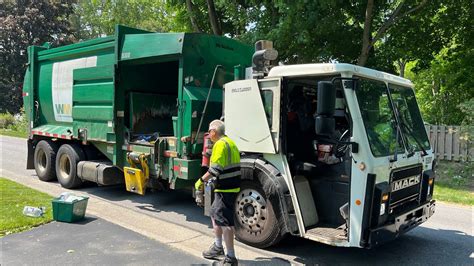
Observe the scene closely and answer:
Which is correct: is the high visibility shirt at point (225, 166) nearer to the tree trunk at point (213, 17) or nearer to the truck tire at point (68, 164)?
the truck tire at point (68, 164)

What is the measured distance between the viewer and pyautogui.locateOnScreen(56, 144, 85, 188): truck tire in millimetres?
8688

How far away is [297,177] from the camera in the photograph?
16.9 feet

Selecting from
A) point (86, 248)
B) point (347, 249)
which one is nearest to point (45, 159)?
point (86, 248)

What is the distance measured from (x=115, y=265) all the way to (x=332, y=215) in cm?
265

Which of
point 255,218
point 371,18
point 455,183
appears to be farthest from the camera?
point 371,18

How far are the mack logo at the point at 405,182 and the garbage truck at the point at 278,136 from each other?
13 mm

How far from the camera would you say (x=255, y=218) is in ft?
17.3

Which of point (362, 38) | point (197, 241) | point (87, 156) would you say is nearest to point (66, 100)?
Answer: point (87, 156)

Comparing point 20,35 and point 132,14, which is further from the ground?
point 132,14

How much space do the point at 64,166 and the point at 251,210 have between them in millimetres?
5653

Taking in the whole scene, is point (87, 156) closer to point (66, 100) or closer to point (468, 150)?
point (66, 100)

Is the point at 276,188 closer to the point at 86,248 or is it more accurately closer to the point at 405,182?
the point at 405,182

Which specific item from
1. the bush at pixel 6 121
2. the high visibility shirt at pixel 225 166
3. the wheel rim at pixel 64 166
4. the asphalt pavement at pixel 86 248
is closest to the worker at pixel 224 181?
the high visibility shirt at pixel 225 166

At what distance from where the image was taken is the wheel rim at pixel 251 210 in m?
5.20
